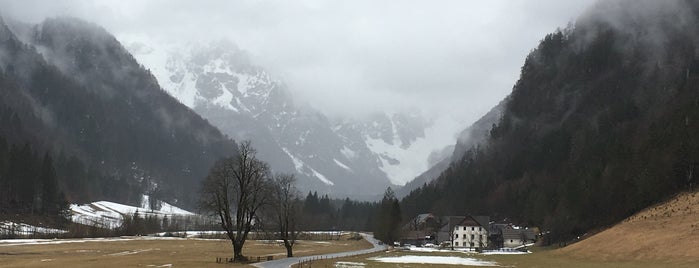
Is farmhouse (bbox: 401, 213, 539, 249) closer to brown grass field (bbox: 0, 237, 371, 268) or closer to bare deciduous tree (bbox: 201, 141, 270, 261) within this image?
brown grass field (bbox: 0, 237, 371, 268)

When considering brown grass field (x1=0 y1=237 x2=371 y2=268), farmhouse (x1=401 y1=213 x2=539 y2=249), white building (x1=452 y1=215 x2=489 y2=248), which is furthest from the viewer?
white building (x1=452 y1=215 x2=489 y2=248)

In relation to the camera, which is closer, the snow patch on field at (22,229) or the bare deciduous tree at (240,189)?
the bare deciduous tree at (240,189)

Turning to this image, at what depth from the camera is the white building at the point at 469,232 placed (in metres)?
191

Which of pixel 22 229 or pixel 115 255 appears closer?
pixel 115 255

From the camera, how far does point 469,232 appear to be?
191750 millimetres

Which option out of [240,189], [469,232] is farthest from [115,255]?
[469,232]

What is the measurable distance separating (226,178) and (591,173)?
292 feet

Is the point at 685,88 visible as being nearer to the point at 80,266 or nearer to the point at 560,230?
the point at 560,230

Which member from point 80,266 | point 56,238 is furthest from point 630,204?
point 56,238

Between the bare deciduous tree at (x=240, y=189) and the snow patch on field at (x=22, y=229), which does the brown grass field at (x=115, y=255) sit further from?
the snow patch on field at (x=22, y=229)

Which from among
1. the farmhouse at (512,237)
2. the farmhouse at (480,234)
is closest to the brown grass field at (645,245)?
the farmhouse at (512,237)

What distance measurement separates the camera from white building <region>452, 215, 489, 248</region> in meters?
191

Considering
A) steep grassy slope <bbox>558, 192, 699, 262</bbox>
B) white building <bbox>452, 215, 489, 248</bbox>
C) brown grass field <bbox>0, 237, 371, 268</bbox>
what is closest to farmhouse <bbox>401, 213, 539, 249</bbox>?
white building <bbox>452, 215, 489, 248</bbox>

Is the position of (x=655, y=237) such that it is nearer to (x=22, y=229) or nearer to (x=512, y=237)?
(x=512, y=237)
